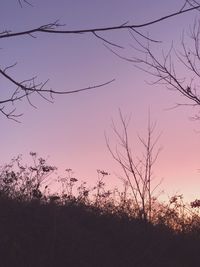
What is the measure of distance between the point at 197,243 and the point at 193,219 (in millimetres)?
1525

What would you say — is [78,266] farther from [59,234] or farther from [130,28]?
[130,28]

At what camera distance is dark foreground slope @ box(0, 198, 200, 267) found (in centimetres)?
673

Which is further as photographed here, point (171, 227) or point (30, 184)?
point (30, 184)

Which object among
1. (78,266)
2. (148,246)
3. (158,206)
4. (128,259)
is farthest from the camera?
(158,206)

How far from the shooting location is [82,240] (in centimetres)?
731

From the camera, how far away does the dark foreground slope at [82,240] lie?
6727 mm

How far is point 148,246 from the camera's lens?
7.67 meters

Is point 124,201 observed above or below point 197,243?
above

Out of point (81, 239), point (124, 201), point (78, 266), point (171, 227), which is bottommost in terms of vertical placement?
point (78, 266)

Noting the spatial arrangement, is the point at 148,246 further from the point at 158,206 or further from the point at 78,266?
the point at 158,206

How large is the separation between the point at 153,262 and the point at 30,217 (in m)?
1.78

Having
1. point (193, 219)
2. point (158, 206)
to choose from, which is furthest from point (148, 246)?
point (158, 206)

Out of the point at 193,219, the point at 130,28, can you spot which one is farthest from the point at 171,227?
the point at 130,28

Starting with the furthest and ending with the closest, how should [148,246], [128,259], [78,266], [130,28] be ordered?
[148,246]
[128,259]
[78,266]
[130,28]
